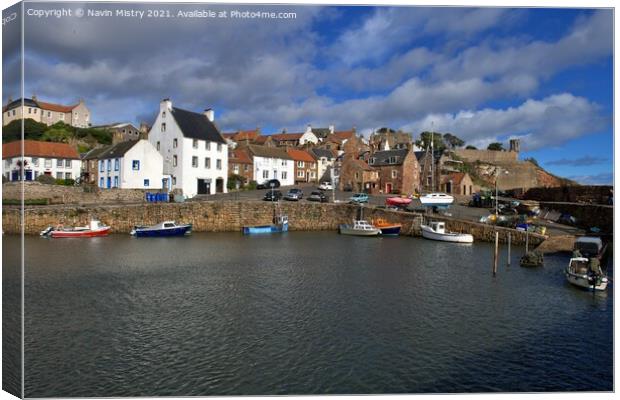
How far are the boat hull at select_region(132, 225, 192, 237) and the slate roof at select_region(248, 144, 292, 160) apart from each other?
28326mm

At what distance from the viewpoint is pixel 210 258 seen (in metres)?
25.8

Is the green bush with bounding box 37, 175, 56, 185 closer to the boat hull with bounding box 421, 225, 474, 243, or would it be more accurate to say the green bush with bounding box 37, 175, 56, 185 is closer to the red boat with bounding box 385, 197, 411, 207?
the red boat with bounding box 385, 197, 411, 207

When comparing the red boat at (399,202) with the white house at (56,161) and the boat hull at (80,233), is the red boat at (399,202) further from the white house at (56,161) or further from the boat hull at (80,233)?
the white house at (56,161)

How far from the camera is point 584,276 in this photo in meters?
17.9

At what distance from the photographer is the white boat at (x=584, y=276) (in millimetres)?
17422

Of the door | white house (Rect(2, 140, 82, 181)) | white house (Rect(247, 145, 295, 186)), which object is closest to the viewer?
white house (Rect(2, 140, 82, 181))

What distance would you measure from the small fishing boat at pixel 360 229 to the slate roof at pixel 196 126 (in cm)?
1834

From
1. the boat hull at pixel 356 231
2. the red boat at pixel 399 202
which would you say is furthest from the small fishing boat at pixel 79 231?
the red boat at pixel 399 202

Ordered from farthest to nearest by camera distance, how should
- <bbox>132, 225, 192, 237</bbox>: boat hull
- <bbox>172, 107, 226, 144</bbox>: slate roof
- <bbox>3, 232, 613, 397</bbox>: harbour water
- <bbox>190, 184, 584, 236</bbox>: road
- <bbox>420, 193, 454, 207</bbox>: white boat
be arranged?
<bbox>172, 107, 226, 144</bbox>: slate roof
<bbox>420, 193, 454, 207</bbox>: white boat
<bbox>132, 225, 192, 237</bbox>: boat hull
<bbox>190, 184, 584, 236</bbox>: road
<bbox>3, 232, 613, 397</bbox>: harbour water

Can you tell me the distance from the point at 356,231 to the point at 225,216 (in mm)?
11374

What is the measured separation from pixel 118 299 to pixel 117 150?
33.9 metres

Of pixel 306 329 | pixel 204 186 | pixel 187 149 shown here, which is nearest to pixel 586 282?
pixel 306 329

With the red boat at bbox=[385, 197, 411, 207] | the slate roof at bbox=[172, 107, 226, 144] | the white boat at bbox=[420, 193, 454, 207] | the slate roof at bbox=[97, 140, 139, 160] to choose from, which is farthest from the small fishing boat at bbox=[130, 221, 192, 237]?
the white boat at bbox=[420, 193, 454, 207]

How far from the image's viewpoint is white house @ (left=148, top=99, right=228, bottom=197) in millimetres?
46688
